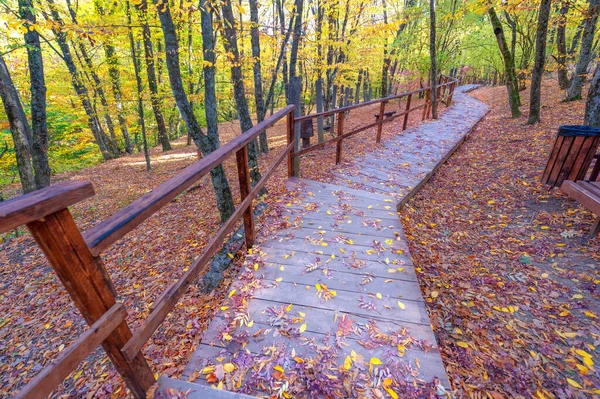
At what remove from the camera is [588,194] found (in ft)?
11.0

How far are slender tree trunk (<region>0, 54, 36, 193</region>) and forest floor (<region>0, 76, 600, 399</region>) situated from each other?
5.80 ft

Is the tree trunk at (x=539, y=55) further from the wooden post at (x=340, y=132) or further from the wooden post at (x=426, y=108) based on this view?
the wooden post at (x=340, y=132)

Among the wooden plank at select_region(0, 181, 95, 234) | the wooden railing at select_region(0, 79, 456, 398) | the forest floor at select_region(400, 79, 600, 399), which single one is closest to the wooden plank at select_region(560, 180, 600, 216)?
the forest floor at select_region(400, 79, 600, 399)

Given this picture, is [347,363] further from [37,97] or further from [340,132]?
[37,97]

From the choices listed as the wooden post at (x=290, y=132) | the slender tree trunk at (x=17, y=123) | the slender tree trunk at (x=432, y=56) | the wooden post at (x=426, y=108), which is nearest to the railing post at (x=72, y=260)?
the wooden post at (x=290, y=132)

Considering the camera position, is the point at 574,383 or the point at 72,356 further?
the point at 574,383

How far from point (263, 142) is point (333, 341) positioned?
9464 mm

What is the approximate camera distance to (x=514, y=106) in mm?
9570

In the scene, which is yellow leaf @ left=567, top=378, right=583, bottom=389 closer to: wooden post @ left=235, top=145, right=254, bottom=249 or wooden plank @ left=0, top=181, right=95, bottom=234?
wooden post @ left=235, top=145, right=254, bottom=249

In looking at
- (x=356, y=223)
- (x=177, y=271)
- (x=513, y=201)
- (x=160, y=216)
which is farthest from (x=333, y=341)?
(x=160, y=216)

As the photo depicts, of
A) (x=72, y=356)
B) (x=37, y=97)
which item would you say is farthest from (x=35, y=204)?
(x=37, y=97)

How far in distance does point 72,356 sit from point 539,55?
35.2 ft

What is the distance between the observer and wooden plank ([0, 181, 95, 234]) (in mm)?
931

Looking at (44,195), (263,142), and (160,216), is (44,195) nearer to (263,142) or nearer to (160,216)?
(160,216)
